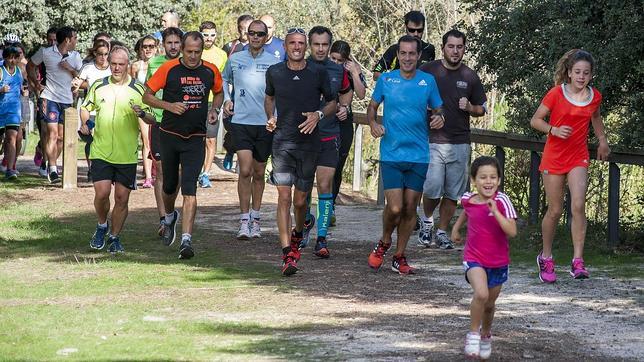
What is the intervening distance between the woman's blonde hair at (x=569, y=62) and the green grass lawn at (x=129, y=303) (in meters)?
2.90

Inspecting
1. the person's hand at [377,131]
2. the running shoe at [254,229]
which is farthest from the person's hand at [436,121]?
the running shoe at [254,229]

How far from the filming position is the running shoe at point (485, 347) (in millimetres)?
8156

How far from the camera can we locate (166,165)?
1288cm

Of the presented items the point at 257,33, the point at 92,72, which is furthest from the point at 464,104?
the point at 92,72

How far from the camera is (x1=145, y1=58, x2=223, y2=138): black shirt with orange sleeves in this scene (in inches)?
496

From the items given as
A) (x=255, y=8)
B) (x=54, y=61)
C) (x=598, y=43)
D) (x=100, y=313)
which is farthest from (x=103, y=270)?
(x=255, y=8)

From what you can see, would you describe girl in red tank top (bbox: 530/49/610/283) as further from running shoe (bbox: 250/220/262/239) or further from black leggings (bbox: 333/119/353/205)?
running shoe (bbox: 250/220/262/239)

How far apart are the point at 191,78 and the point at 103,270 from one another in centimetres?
194

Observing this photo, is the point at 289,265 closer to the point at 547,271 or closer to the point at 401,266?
the point at 401,266

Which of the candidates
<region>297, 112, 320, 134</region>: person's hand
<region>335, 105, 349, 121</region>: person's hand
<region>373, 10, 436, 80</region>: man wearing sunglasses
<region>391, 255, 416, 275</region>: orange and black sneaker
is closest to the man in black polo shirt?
<region>297, 112, 320, 134</region>: person's hand

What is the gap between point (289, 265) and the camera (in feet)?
38.1

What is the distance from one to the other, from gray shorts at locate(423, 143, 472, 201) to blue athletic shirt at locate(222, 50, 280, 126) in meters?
1.76

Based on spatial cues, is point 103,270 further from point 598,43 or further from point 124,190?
point 598,43

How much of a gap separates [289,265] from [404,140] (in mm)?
1458
